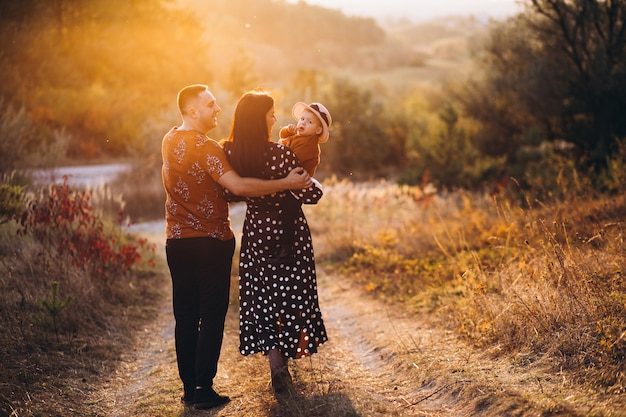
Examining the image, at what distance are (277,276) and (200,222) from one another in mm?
733

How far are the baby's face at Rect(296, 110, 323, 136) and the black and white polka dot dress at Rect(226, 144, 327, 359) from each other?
39cm

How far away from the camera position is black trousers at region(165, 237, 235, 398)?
4184 millimetres

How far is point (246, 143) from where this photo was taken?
165 inches


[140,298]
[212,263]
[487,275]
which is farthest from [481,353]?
[140,298]

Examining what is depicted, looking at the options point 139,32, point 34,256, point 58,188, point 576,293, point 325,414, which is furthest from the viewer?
point 139,32

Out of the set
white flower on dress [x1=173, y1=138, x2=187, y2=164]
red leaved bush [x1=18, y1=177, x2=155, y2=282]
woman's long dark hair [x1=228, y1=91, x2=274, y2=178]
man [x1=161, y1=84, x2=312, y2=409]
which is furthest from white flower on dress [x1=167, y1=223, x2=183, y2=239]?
red leaved bush [x1=18, y1=177, x2=155, y2=282]

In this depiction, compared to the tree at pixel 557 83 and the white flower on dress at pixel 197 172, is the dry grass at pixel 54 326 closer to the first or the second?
the white flower on dress at pixel 197 172

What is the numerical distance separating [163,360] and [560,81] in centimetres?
1381

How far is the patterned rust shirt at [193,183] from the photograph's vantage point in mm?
4094

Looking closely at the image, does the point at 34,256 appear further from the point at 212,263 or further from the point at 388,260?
the point at 388,260

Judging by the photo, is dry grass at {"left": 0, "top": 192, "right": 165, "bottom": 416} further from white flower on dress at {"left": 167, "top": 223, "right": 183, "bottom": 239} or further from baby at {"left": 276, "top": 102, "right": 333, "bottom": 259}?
baby at {"left": 276, "top": 102, "right": 333, "bottom": 259}

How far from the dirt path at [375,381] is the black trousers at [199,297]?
0.38m

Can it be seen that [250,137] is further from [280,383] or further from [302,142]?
[280,383]

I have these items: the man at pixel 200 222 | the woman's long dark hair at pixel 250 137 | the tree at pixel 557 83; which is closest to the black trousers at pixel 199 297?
the man at pixel 200 222
